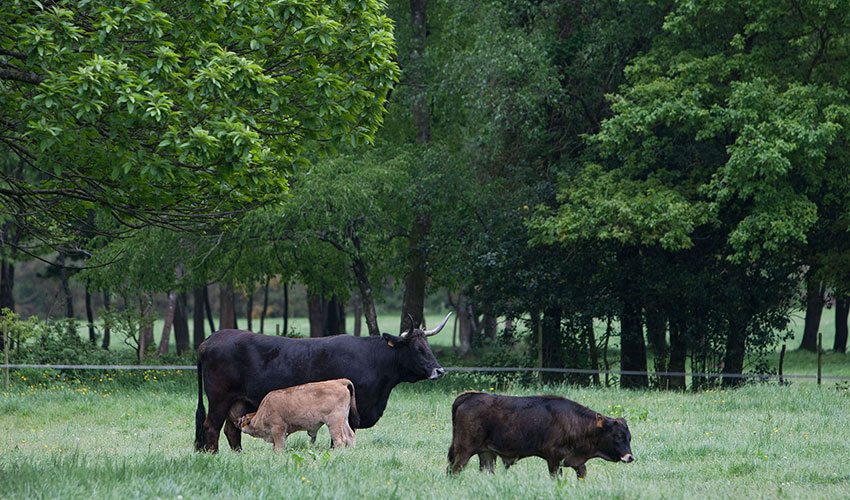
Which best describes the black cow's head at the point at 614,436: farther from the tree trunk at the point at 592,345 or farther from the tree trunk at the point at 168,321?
the tree trunk at the point at 168,321

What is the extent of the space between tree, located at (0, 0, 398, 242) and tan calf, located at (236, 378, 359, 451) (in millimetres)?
2206

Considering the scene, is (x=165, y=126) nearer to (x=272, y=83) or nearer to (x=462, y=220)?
(x=272, y=83)

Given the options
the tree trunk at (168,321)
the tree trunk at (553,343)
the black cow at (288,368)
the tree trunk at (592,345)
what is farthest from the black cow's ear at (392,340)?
the tree trunk at (168,321)

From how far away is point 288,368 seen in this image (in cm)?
1155

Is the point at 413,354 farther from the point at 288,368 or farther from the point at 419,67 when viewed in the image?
the point at 419,67

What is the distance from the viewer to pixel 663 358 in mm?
22406

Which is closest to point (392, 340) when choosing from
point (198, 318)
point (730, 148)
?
point (730, 148)

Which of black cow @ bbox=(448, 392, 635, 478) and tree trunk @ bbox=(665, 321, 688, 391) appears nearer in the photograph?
black cow @ bbox=(448, 392, 635, 478)

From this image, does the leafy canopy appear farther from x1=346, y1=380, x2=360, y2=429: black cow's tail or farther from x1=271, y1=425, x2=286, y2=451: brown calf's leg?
x1=271, y1=425, x2=286, y2=451: brown calf's leg

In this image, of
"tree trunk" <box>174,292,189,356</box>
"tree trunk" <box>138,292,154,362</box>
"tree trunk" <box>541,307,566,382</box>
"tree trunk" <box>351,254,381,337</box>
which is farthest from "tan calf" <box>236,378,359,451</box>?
"tree trunk" <box>174,292,189,356</box>

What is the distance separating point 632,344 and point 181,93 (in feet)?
52.3

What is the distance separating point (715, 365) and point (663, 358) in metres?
1.33

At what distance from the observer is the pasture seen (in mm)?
7578

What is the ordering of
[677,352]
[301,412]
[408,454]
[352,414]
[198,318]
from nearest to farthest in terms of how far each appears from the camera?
[301,412], [408,454], [352,414], [677,352], [198,318]
